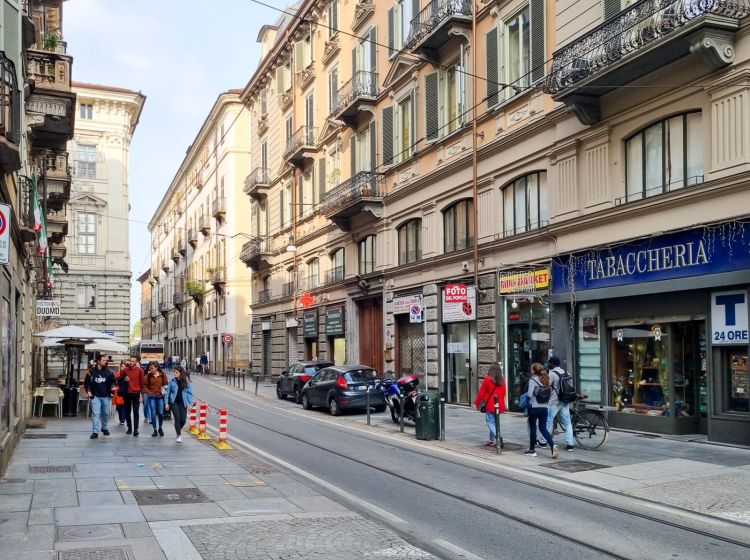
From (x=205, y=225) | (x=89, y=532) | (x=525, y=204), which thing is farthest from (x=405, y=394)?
(x=205, y=225)

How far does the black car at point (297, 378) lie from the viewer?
28.8m

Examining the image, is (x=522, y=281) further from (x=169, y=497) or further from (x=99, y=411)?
(x=169, y=497)

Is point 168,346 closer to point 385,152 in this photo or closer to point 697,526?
point 385,152

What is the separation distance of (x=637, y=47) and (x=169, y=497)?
12133 millimetres

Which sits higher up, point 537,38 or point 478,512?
point 537,38

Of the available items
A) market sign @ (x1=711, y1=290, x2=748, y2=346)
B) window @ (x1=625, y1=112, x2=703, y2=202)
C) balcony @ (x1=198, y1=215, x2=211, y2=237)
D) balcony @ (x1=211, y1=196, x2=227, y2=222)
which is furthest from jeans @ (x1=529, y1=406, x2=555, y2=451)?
balcony @ (x1=198, y1=215, x2=211, y2=237)

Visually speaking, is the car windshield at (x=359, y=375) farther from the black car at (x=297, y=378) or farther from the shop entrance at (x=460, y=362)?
the black car at (x=297, y=378)

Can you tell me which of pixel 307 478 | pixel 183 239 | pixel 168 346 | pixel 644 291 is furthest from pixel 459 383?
pixel 168 346

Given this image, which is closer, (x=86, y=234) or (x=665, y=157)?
(x=665, y=157)

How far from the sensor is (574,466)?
12922mm

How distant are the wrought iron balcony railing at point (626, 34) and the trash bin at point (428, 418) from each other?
7.71 meters

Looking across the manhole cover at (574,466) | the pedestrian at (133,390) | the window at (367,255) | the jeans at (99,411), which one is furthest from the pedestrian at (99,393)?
the window at (367,255)

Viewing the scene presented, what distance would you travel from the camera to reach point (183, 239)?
76812 mm

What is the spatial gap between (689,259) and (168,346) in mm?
81129
